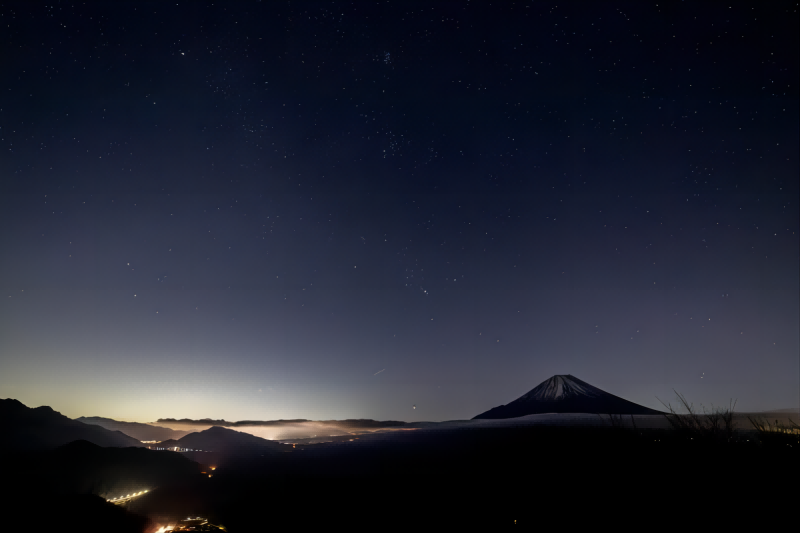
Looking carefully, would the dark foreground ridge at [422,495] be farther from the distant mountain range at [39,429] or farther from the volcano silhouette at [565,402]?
the volcano silhouette at [565,402]

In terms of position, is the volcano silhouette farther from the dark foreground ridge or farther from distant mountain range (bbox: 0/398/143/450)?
distant mountain range (bbox: 0/398/143/450)

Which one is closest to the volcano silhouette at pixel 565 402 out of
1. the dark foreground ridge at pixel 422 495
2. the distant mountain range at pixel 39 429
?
the dark foreground ridge at pixel 422 495

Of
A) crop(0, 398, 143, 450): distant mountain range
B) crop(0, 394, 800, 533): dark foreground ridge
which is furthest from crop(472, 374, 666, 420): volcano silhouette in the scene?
crop(0, 398, 143, 450): distant mountain range

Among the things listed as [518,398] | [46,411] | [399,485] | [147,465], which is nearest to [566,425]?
[518,398]

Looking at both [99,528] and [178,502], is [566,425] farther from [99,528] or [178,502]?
[99,528]

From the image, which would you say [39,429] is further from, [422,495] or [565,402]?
[565,402]

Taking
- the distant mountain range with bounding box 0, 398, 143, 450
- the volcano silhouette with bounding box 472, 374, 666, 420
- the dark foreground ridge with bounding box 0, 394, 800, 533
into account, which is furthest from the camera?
the volcano silhouette with bounding box 472, 374, 666, 420
